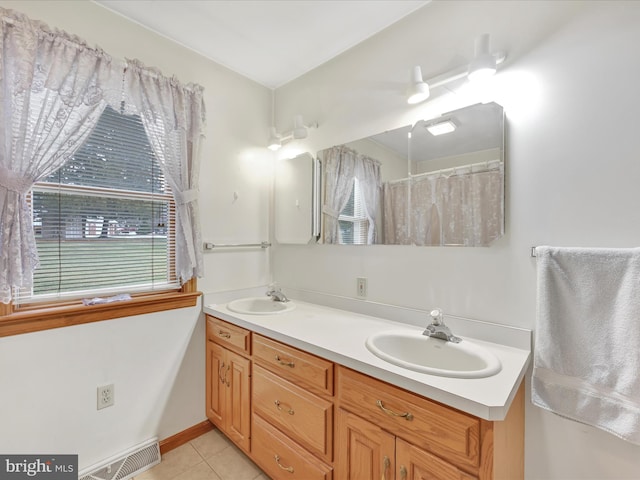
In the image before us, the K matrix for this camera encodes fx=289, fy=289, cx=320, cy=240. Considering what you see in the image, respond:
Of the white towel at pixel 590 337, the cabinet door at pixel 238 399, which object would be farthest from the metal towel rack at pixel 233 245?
the white towel at pixel 590 337

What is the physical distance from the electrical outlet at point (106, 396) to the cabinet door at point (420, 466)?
5.03 ft

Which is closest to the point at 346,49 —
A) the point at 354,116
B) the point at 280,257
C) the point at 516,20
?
the point at 354,116

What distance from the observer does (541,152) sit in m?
1.22

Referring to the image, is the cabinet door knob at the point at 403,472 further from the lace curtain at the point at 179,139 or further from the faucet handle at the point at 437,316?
the lace curtain at the point at 179,139

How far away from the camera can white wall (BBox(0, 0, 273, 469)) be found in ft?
4.51

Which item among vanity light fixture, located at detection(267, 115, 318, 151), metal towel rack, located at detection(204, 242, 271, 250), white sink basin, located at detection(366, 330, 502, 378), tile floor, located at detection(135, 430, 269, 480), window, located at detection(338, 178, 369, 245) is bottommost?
tile floor, located at detection(135, 430, 269, 480)

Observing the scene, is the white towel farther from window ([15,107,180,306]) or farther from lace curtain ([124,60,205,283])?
window ([15,107,180,306])

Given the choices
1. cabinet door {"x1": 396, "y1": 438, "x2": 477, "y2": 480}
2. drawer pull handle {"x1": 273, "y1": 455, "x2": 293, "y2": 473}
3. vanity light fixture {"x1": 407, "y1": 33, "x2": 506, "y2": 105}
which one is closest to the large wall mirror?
vanity light fixture {"x1": 407, "y1": 33, "x2": 506, "y2": 105}

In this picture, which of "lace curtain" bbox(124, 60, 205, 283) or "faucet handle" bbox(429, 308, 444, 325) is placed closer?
"faucet handle" bbox(429, 308, 444, 325)

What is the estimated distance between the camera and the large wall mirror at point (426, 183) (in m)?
1.33

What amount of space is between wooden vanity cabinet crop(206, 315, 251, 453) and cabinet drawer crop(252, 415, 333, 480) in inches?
3.7

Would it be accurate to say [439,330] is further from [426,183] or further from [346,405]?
[426,183]

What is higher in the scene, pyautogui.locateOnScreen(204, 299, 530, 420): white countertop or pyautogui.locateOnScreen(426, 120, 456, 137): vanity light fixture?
pyautogui.locateOnScreen(426, 120, 456, 137): vanity light fixture

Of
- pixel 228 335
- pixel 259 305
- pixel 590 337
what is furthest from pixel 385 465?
pixel 259 305
